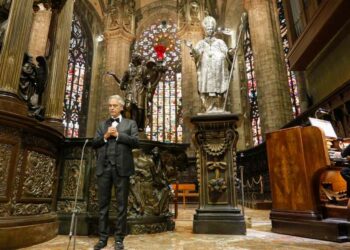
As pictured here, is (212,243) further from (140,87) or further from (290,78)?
(290,78)

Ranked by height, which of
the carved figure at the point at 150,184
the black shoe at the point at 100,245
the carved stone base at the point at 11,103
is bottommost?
the black shoe at the point at 100,245

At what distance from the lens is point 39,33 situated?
9664 millimetres

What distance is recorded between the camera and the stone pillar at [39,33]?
937 centimetres

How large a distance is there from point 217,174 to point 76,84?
1515 centimetres

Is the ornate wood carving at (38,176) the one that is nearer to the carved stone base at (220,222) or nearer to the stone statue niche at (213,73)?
the carved stone base at (220,222)

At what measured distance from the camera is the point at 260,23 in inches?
447

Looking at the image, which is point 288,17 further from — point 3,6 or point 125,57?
point 125,57

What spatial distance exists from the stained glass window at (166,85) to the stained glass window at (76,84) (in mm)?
3796

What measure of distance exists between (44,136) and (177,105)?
1528cm

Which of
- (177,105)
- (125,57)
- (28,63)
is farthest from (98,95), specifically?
(28,63)

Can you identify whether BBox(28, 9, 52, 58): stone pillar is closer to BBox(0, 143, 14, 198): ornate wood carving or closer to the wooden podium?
BBox(0, 143, 14, 198): ornate wood carving

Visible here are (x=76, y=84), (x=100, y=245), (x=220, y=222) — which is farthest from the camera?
(x=76, y=84)

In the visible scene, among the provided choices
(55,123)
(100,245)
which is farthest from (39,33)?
(100,245)

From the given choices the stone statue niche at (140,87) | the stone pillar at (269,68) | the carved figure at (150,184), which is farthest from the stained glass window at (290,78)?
the carved figure at (150,184)
